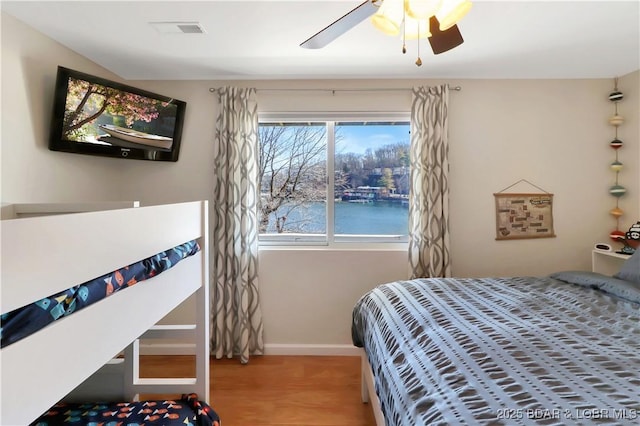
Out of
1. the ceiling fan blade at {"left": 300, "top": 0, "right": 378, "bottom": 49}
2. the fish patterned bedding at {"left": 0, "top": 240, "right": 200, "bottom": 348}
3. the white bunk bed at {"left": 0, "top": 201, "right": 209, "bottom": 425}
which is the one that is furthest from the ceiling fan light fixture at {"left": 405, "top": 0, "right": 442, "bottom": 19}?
the fish patterned bedding at {"left": 0, "top": 240, "right": 200, "bottom": 348}

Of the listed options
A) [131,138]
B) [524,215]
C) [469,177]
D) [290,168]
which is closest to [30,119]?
[131,138]

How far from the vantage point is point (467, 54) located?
218cm

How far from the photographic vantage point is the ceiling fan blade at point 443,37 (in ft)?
4.29

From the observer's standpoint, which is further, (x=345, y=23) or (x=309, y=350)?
(x=309, y=350)

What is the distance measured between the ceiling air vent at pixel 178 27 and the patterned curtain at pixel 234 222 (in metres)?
0.71

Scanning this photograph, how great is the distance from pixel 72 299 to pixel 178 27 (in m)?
1.71

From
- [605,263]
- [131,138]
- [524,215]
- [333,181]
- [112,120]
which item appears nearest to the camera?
[112,120]

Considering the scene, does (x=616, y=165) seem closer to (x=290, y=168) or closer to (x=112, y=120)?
(x=290, y=168)

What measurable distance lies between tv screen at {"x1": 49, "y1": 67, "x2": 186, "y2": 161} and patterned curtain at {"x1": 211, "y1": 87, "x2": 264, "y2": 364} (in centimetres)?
41

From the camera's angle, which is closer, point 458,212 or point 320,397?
point 320,397

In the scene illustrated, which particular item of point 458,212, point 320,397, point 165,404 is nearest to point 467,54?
point 458,212

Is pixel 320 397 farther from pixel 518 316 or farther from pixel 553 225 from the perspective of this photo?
pixel 553 225

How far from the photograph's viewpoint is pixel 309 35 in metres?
1.93

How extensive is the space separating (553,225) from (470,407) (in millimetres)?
2450
